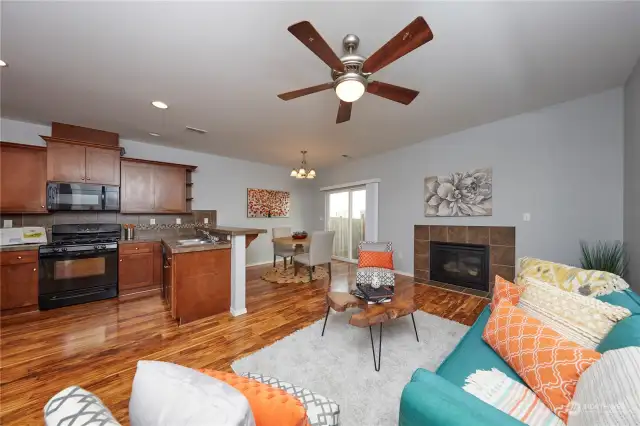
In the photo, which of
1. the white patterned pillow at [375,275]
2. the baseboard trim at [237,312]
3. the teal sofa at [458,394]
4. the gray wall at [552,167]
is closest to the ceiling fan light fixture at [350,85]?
the teal sofa at [458,394]

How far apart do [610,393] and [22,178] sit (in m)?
5.36

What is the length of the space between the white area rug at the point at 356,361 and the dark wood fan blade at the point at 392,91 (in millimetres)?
2136

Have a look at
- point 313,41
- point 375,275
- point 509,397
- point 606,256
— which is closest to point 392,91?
point 313,41

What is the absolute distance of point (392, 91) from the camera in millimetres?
1796

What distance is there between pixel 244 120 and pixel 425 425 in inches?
136

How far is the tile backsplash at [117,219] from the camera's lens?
A: 320 centimetres

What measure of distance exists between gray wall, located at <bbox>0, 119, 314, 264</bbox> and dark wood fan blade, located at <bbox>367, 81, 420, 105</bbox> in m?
4.18

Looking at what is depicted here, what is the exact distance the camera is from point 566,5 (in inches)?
59.5

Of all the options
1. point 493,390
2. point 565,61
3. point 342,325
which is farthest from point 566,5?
point 342,325

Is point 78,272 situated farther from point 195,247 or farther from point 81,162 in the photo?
point 195,247

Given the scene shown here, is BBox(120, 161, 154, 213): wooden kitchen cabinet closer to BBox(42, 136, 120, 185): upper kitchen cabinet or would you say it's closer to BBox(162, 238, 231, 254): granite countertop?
BBox(42, 136, 120, 185): upper kitchen cabinet

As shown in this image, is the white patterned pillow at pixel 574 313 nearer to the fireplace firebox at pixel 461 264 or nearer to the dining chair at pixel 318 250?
the fireplace firebox at pixel 461 264

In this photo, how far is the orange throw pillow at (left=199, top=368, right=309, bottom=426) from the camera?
2.37 feet

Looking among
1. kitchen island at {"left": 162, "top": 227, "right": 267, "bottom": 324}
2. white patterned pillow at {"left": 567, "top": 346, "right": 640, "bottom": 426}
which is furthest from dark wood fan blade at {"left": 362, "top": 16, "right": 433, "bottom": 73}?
kitchen island at {"left": 162, "top": 227, "right": 267, "bottom": 324}
